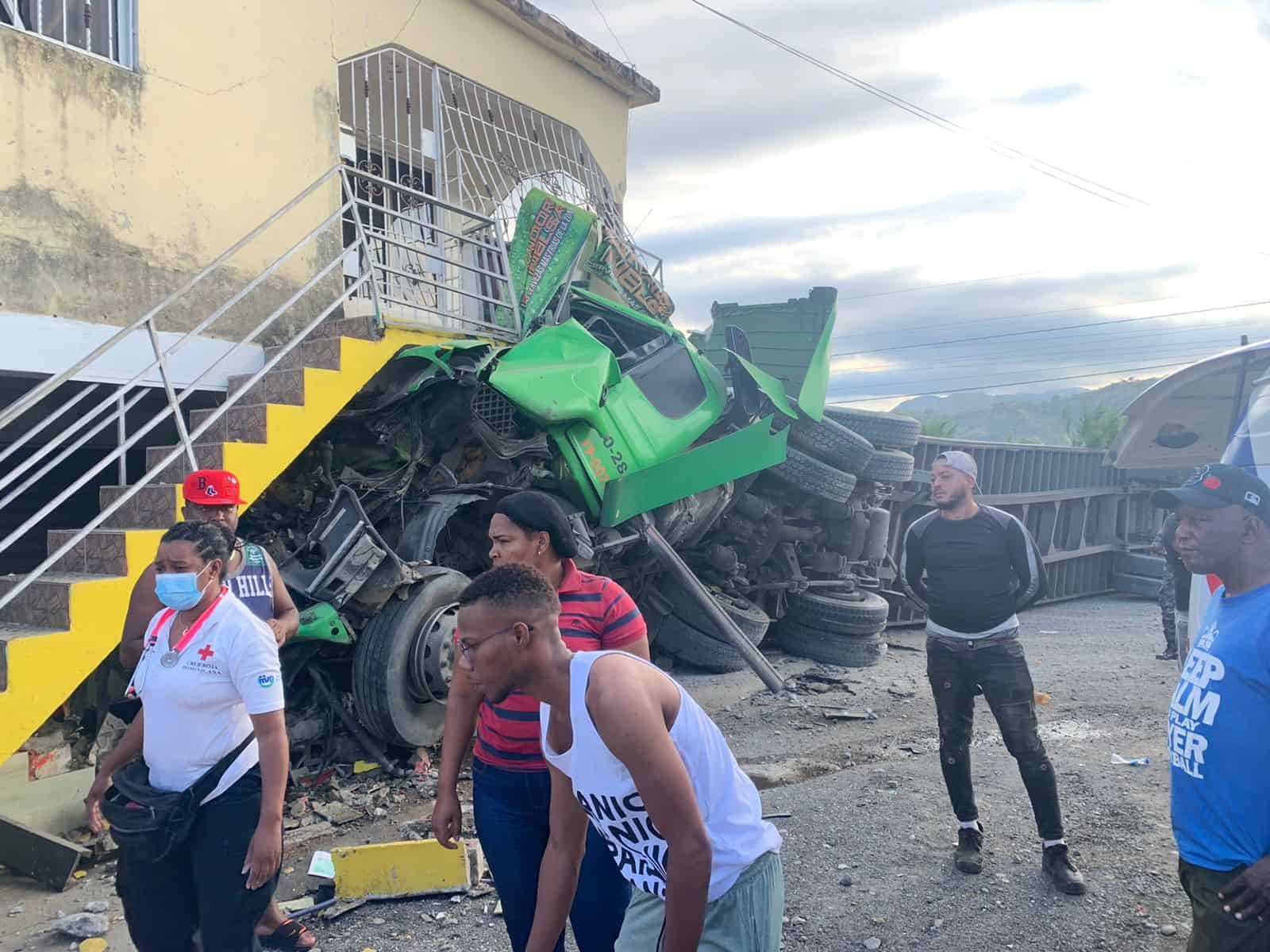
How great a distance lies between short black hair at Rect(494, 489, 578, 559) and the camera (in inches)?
99.9

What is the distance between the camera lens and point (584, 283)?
27.6ft

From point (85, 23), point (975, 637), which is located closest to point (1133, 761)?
point (975, 637)

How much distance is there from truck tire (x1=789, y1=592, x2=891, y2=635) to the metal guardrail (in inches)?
87.5

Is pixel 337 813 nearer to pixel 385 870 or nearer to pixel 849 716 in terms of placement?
pixel 385 870

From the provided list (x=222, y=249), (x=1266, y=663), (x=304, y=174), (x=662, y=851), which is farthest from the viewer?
(x=304, y=174)

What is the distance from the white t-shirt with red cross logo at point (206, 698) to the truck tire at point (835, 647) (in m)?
6.65

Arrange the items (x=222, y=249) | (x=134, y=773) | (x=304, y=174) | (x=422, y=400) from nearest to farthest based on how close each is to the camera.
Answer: (x=134, y=773), (x=422, y=400), (x=222, y=249), (x=304, y=174)

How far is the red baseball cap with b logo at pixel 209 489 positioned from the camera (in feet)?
11.2

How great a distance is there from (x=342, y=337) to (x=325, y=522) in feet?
4.06

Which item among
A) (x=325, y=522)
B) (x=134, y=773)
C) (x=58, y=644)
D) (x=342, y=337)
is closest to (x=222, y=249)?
(x=342, y=337)

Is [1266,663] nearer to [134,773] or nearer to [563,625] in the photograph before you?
[563,625]

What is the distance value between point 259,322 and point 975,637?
17.9 feet

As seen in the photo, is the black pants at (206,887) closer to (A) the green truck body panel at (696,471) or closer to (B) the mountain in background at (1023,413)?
(A) the green truck body panel at (696,471)

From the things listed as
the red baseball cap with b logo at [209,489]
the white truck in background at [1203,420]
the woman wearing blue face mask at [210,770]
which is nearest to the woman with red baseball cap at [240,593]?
the red baseball cap with b logo at [209,489]
